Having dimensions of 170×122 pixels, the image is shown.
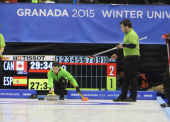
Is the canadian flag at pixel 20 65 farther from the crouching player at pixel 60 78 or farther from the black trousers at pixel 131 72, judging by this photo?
the black trousers at pixel 131 72

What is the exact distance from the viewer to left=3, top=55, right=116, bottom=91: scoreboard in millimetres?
7578

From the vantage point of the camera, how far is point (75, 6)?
25.3 ft

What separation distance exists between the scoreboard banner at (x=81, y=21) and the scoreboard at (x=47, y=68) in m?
0.47

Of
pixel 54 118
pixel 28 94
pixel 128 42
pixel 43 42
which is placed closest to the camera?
pixel 54 118

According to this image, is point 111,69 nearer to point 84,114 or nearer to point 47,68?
point 47,68

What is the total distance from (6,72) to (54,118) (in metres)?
3.55

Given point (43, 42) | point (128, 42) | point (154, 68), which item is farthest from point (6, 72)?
point (154, 68)

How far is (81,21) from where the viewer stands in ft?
25.3

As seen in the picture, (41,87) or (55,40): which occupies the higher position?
(55,40)

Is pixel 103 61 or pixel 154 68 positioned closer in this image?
pixel 103 61

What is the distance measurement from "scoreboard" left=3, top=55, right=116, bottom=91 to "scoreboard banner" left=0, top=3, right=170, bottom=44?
18.6 inches

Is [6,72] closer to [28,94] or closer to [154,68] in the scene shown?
[28,94]

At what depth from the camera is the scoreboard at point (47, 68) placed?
7.58 m

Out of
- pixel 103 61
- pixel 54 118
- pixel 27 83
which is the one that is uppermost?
pixel 103 61
